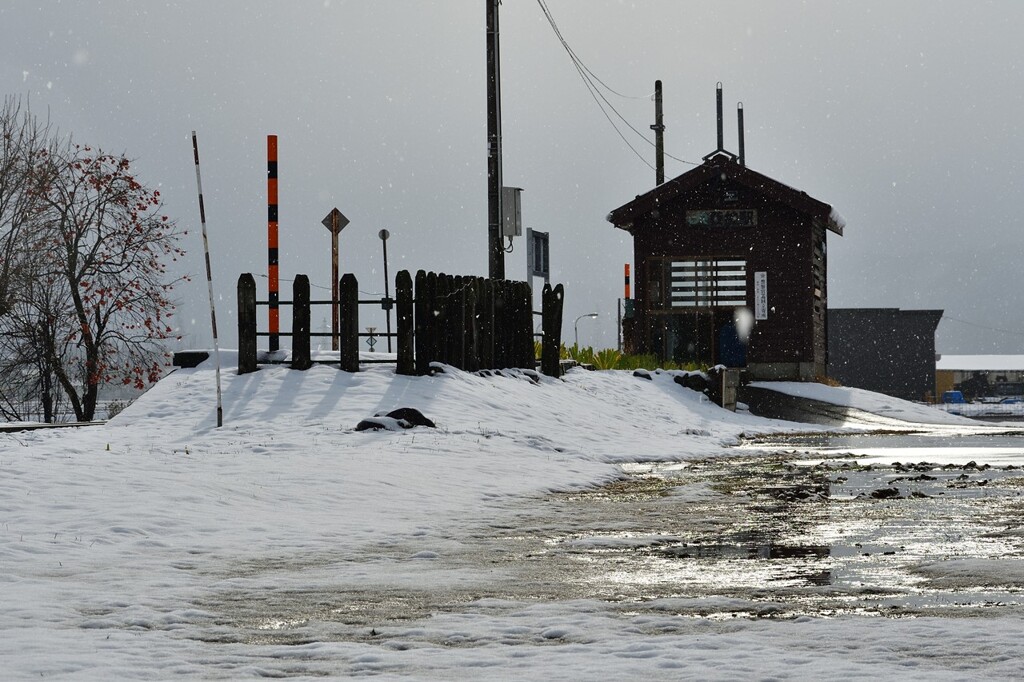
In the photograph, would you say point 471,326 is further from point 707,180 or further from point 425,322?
point 707,180

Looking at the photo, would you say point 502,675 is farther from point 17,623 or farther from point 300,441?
point 300,441

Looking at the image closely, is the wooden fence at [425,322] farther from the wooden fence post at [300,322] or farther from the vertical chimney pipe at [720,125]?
the vertical chimney pipe at [720,125]

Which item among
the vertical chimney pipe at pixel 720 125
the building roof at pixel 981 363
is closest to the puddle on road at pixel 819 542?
the vertical chimney pipe at pixel 720 125

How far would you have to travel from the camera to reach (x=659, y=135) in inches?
1722

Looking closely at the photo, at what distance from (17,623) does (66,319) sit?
2662 centimetres

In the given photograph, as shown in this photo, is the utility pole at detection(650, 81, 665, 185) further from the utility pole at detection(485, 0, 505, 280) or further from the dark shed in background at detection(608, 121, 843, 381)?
the utility pole at detection(485, 0, 505, 280)

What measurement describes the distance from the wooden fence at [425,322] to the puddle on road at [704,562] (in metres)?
8.09

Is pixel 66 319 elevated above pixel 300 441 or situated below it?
above

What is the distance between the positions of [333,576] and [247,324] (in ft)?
42.2

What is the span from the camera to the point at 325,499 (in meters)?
10.5

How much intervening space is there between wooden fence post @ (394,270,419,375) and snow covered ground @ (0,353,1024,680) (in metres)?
2.65

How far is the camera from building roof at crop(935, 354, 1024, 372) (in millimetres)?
101562

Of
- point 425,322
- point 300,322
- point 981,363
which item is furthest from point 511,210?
point 981,363

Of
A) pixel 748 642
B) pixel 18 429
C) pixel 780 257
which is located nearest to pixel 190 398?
pixel 18 429
